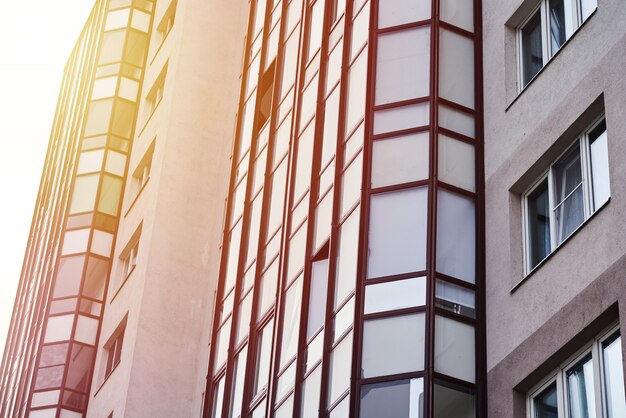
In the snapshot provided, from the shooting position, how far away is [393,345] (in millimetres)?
20500

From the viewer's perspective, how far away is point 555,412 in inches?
722

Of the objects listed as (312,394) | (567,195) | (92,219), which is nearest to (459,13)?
(567,195)

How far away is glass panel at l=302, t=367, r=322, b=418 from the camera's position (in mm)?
22375

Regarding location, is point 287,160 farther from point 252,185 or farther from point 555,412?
point 555,412

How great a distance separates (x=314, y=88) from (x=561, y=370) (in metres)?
11.7

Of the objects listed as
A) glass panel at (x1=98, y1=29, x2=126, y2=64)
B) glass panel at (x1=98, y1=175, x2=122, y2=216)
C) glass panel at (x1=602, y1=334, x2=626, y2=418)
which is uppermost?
glass panel at (x1=98, y1=29, x2=126, y2=64)

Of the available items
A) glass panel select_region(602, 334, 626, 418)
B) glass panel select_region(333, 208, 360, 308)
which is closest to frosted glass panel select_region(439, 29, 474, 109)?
glass panel select_region(333, 208, 360, 308)

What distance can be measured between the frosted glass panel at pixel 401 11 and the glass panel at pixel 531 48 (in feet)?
7.55

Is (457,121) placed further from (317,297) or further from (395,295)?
(317,297)

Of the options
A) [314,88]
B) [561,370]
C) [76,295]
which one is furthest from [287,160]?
[76,295]

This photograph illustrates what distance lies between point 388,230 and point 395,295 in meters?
1.46

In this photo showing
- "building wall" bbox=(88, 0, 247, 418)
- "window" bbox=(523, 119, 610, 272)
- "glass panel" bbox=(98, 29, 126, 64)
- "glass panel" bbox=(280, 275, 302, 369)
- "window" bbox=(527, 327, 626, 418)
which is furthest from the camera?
"glass panel" bbox=(98, 29, 126, 64)

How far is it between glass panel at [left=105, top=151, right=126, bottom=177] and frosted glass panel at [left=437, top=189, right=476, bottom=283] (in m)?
24.7

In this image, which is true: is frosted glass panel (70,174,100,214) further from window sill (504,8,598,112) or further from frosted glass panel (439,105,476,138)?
window sill (504,8,598,112)
